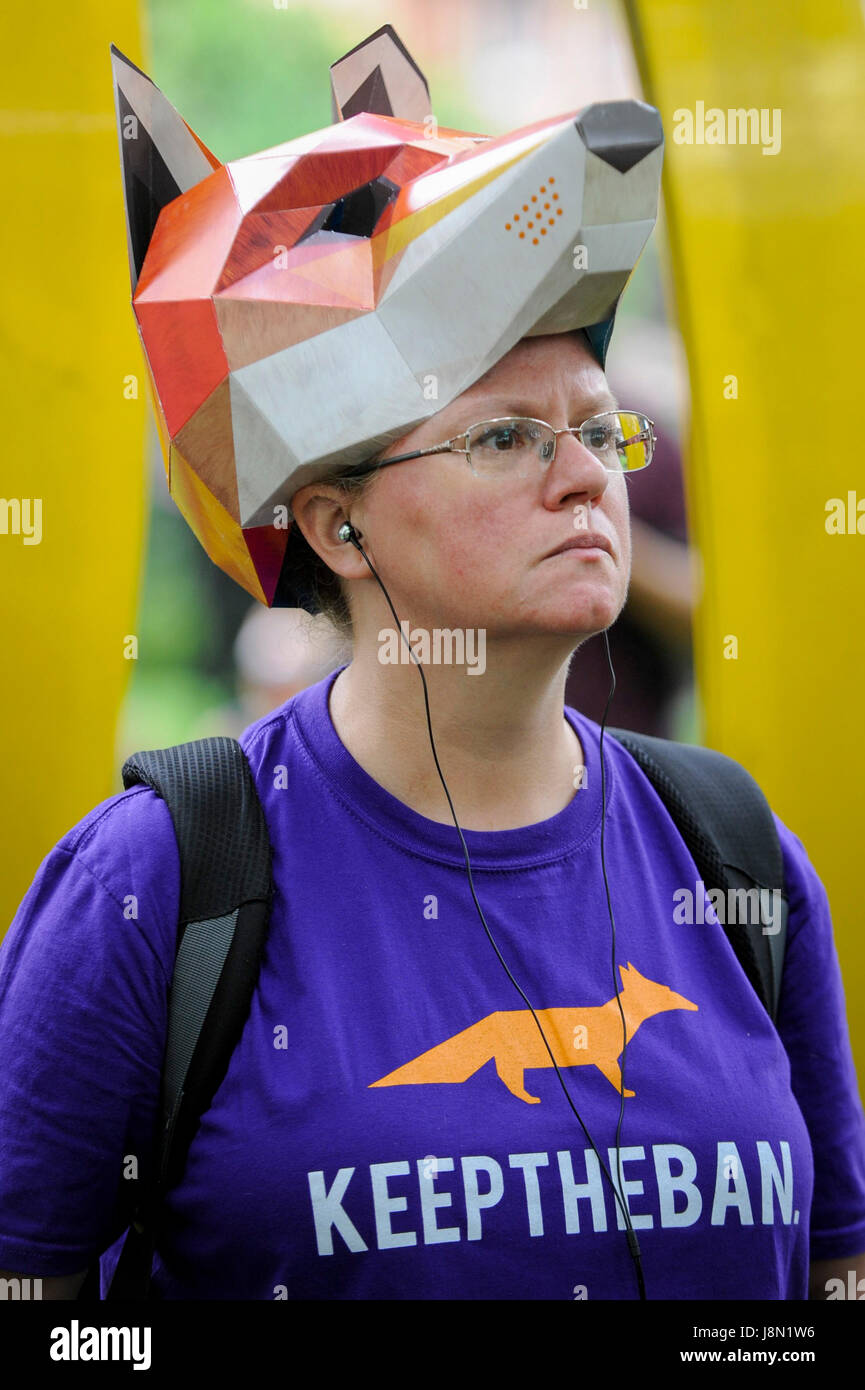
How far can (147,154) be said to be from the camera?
158 cm

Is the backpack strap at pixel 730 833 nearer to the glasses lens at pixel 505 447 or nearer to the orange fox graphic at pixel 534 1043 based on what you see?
the orange fox graphic at pixel 534 1043

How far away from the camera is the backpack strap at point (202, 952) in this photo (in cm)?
128

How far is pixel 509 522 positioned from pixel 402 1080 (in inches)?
24.3

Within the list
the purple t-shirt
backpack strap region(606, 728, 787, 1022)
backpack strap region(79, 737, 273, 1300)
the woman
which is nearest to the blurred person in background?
backpack strap region(606, 728, 787, 1022)

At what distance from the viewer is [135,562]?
229 centimetres

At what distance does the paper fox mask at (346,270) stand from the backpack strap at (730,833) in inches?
21.9

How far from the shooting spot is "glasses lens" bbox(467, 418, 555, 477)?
137 cm

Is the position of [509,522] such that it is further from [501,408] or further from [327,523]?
[327,523]

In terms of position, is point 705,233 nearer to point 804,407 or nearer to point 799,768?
point 804,407

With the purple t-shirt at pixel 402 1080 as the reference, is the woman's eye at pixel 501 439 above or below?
above

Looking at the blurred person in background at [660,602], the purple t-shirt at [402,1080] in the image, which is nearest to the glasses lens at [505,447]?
the purple t-shirt at [402,1080]

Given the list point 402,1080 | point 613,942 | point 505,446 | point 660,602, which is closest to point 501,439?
point 505,446
